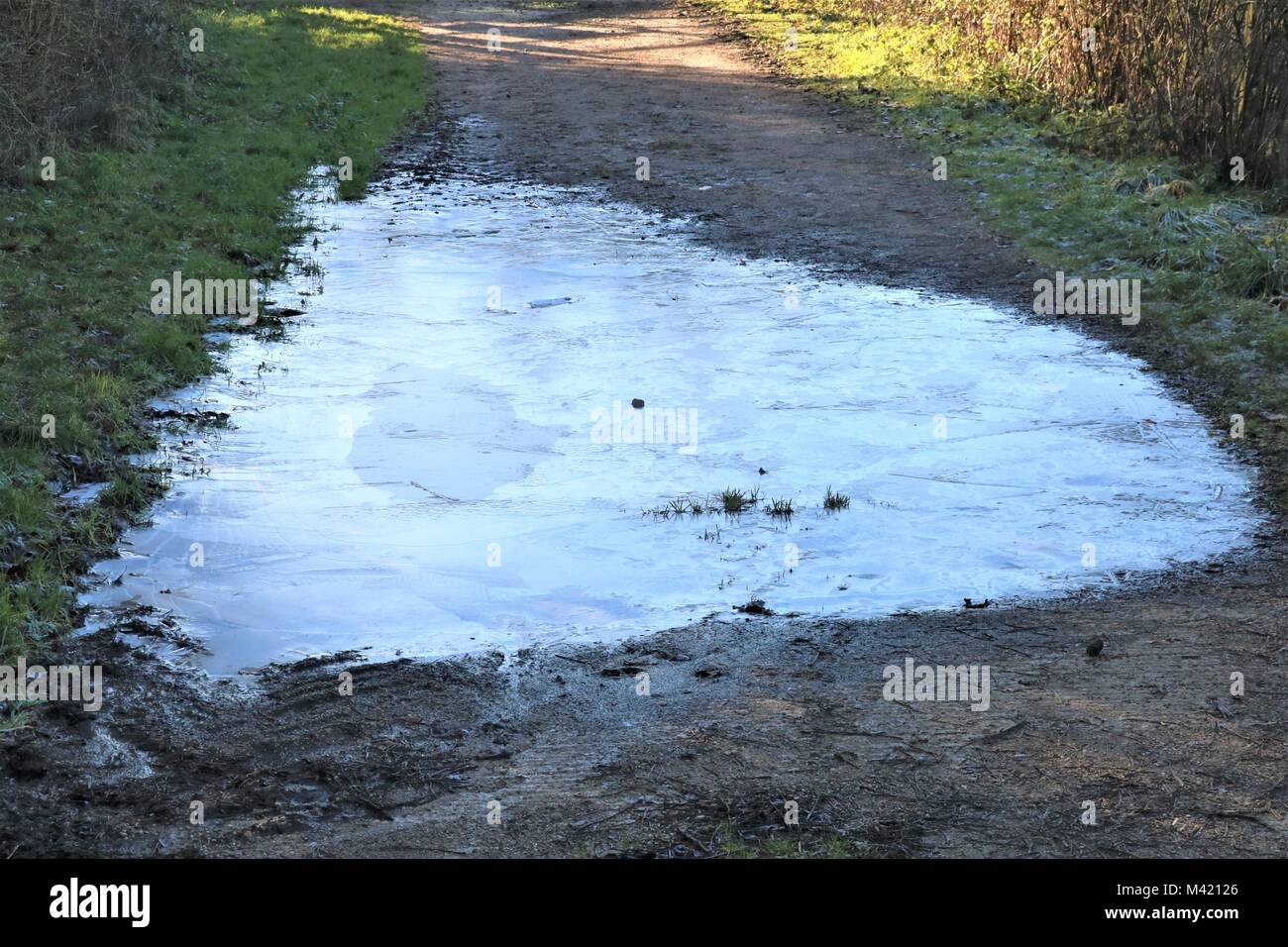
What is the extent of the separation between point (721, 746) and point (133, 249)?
8.02 m

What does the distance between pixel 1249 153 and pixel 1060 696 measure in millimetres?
9583

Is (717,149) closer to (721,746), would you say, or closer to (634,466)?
(634,466)

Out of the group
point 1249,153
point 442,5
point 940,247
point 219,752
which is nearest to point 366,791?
point 219,752

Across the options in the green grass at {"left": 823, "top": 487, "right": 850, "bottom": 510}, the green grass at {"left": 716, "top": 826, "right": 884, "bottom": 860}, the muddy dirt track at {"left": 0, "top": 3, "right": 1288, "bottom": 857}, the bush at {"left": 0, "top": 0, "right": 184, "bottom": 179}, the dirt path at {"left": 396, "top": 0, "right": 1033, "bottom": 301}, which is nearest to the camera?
the green grass at {"left": 716, "top": 826, "right": 884, "bottom": 860}

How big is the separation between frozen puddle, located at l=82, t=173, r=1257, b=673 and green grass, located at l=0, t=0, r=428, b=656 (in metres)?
0.39

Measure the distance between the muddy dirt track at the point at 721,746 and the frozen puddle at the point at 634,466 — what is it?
0.37 meters

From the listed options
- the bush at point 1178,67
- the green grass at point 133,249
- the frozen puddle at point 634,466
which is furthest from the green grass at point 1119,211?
the green grass at point 133,249

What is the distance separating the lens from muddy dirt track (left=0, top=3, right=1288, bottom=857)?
4496 millimetres

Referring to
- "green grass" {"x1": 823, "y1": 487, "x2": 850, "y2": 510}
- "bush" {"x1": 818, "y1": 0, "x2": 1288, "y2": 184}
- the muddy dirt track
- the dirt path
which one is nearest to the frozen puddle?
"green grass" {"x1": 823, "y1": 487, "x2": 850, "y2": 510}

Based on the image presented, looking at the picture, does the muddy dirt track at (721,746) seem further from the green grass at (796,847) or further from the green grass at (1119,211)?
the green grass at (1119,211)

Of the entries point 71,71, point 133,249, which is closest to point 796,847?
point 133,249

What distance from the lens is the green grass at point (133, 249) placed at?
6789 mm

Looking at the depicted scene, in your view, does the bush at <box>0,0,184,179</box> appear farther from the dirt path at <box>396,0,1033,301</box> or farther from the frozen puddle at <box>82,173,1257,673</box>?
the dirt path at <box>396,0,1033,301</box>

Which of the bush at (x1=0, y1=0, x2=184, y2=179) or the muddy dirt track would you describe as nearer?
the muddy dirt track
